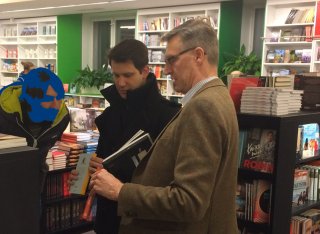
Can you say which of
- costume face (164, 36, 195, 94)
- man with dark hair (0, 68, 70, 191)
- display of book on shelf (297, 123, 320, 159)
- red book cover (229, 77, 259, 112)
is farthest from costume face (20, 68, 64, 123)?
display of book on shelf (297, 123, 320, 159)

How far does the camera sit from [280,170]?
2.52 metres

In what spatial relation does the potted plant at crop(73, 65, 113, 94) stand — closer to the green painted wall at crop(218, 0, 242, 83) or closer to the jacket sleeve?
the green painted wall at crop(218, 0, 242, 83)

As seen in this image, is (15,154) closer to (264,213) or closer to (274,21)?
(264,213)

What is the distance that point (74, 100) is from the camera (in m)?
9.98

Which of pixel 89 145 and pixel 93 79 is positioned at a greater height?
pixel 93 79

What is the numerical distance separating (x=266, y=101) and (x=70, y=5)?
7.13m

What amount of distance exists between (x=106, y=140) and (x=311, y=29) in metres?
5.56

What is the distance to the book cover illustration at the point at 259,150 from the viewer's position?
8.38ft

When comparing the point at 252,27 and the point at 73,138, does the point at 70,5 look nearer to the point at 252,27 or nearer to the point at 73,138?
the point at 252,27

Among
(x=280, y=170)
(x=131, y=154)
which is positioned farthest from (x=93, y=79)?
(x=131, y=154)

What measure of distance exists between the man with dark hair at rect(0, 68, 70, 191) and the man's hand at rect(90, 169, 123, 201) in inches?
28.7

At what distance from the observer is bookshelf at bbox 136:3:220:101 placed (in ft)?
26.1

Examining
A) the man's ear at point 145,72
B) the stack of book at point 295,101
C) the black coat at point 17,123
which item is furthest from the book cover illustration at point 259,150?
the black coat at point 17,123

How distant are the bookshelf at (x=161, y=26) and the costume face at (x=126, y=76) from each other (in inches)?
236
